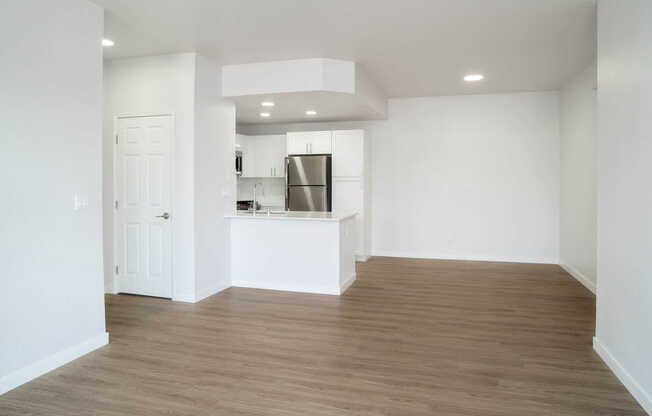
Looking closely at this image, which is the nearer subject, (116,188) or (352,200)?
(116,188)

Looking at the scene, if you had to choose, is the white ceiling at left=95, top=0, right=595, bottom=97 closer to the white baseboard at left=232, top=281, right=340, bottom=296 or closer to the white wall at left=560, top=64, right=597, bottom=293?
the white wall at left=560, top=64, right=597, bottom=293

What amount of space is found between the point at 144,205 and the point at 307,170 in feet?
10.1

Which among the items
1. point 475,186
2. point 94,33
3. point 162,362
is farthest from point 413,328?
point 475,186

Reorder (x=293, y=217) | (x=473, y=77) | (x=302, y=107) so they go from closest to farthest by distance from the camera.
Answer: (x=293, y=217) < (x=473, y=77) < (x=302, y=107)

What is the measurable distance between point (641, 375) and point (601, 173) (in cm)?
144

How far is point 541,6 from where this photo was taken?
3615 millimetres

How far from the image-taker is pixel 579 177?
6.01 metres

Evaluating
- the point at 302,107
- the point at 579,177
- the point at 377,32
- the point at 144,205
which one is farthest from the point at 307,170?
the point at 579,177

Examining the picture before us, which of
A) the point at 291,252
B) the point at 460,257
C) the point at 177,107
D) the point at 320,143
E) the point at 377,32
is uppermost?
the point at 377,32

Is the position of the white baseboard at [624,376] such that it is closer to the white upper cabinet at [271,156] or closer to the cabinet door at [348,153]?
the cabinet door at [348,153]

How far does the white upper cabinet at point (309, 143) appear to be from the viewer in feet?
24.5

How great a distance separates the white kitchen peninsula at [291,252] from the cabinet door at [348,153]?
1.79 metres

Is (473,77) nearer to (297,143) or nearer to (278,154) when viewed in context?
(297,143)

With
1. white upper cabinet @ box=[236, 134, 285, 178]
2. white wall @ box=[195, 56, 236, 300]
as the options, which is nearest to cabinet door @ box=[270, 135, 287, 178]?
white upper cabinet @ box=[236, 134, 285, 178]
